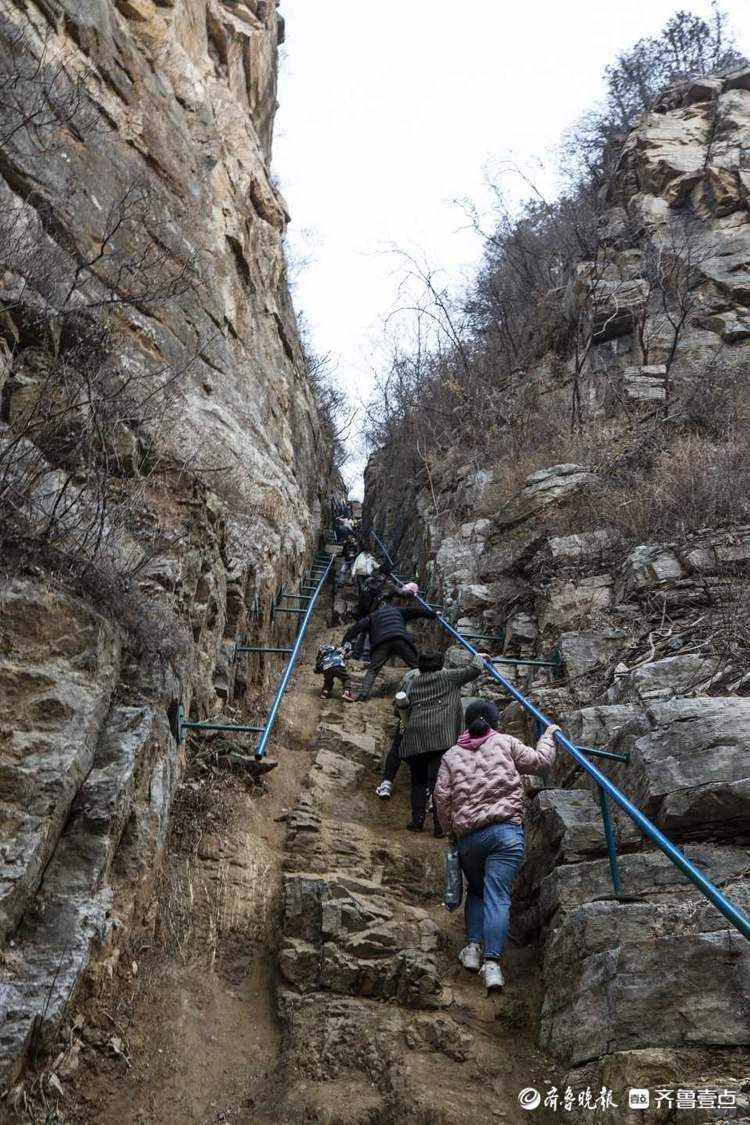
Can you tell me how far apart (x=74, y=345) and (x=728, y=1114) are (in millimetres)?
7416

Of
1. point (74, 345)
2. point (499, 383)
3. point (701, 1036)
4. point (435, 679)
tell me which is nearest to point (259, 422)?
point (74, 345)

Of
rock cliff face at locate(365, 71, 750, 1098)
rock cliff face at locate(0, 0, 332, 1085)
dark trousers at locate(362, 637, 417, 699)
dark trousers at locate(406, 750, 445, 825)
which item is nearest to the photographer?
rock cliff face at locate(365, 71, 750, 1098)

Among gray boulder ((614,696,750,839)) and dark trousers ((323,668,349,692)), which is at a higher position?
dark trousers ((323,668,349,692))

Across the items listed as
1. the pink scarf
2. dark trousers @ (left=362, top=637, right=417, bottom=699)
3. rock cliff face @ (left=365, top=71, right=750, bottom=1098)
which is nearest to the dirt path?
rock cliff face @ (left=365, top=71, right=750, bottom=1098)

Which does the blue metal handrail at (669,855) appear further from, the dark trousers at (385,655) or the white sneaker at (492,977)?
the dark trousers at (385,655)

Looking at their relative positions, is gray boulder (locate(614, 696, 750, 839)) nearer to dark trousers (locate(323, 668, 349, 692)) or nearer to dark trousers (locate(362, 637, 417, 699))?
dark trousers (locate(362, 637, 417, 699))

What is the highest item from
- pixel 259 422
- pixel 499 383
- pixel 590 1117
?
pixel 499 383

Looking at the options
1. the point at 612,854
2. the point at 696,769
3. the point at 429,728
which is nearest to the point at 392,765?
the point at 429,728

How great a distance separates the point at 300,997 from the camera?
4988 mm

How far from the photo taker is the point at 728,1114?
323 cm

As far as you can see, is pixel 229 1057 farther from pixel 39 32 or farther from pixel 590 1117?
pixel 39 32

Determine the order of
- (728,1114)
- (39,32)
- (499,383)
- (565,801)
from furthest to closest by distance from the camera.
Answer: (499,383) → (39,32) → (565,801) → (728,1114)

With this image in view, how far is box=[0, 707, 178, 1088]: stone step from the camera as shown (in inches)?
146

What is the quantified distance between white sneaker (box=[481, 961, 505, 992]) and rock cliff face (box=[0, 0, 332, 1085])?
6.99ft
